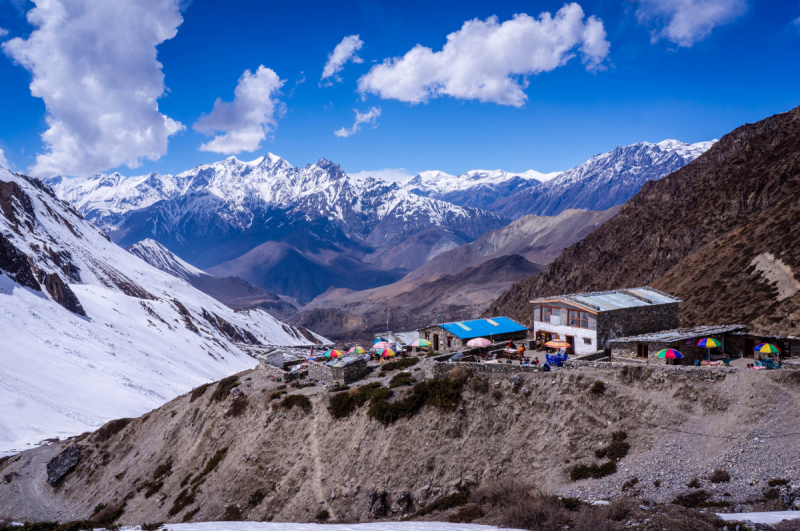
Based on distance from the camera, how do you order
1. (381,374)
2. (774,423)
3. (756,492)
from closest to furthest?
(756,492)
(774,423)
(381,374)

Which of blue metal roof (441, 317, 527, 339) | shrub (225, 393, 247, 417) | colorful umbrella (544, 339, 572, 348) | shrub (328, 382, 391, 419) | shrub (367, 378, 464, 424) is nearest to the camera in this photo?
shrub (367, 378, 464, 424)

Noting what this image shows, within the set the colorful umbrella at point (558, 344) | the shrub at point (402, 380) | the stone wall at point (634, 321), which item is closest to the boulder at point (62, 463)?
the shrub at point (402, 380)

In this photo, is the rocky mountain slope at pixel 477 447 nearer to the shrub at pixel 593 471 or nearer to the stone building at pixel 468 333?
the shrub at pixel 593 471

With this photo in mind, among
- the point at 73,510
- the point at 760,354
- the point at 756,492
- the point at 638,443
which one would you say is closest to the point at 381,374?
the point at 638,443

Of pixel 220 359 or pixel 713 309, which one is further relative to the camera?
pixel 220 359

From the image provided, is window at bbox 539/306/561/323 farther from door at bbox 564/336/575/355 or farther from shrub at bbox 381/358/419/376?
shrub at bbox 381/358/419/376

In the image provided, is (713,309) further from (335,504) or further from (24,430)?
(24,430)

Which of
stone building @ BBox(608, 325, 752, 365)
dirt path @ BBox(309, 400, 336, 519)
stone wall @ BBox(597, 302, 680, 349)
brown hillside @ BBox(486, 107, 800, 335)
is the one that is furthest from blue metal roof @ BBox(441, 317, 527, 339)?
brown hillside @ BBox(486, 107, 800, 335)
